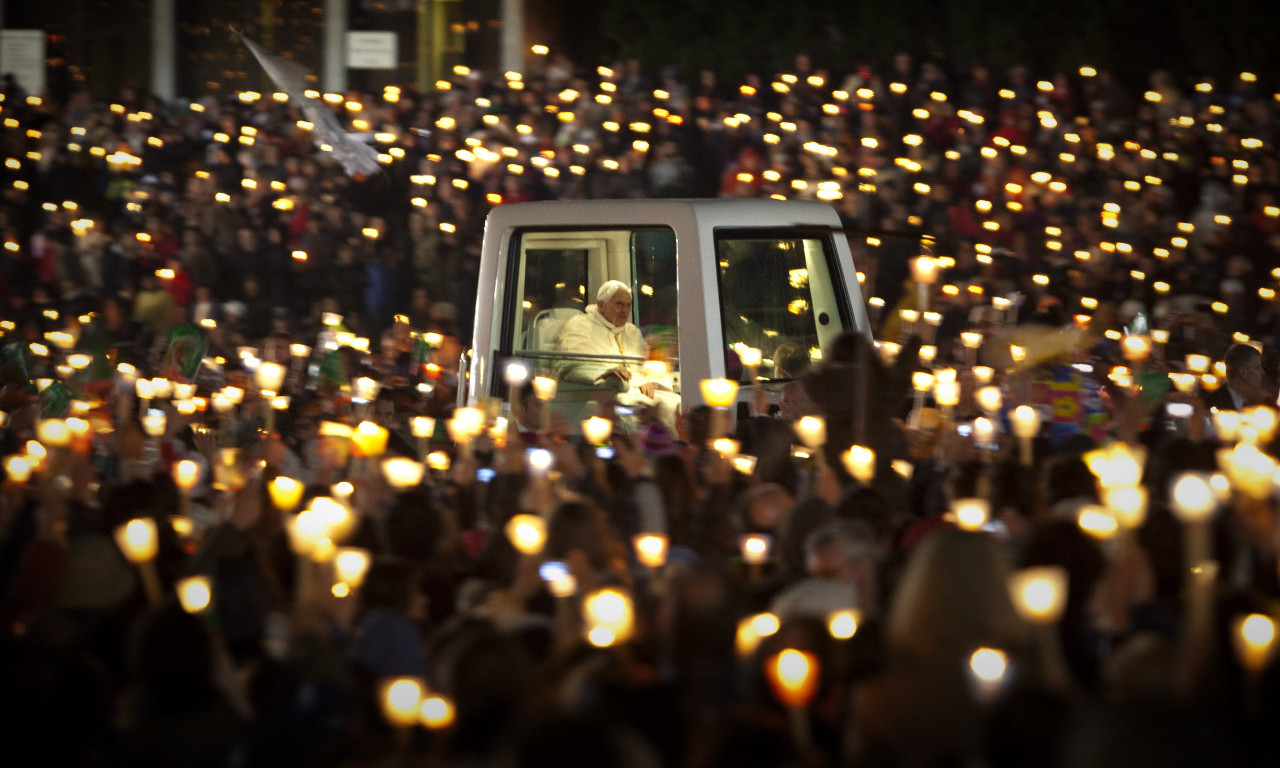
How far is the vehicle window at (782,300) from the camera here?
7.19 meters

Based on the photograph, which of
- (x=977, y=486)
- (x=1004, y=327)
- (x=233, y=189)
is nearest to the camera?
(x=977, y=486)

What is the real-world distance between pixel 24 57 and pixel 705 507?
71.1 feet

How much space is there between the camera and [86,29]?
27422 mm

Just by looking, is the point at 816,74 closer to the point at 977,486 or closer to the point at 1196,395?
the point at 1196,395

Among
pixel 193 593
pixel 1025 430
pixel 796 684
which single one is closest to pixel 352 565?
pixel 193 593

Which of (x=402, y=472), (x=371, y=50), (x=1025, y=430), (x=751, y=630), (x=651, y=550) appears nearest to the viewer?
(x=751, y=630)

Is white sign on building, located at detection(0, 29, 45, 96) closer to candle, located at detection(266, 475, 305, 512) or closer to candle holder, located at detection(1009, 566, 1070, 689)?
candle, located at detection(266, 475, 305, 512)

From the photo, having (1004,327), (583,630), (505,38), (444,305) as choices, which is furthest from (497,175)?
(505,38)

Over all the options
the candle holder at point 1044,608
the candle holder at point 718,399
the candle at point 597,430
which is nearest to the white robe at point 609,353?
the candle at point 597,430

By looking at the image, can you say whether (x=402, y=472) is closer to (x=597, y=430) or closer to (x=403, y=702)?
(x=597, y=430)

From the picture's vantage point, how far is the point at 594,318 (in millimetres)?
7500

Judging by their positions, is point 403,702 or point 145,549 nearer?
point 403,702

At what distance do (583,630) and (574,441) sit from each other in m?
2.64

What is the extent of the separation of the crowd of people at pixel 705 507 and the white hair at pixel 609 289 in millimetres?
593
